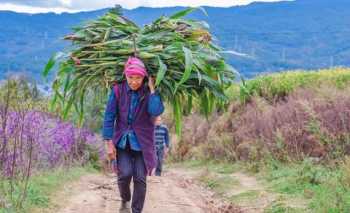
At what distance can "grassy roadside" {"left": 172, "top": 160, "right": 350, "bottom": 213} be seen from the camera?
27.6 feet

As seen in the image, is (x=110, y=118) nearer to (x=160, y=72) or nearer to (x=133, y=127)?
(x=133, y=127)

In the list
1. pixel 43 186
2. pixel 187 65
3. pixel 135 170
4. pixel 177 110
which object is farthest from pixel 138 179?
pixel 43 186

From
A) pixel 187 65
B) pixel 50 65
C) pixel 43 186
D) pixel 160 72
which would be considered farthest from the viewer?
pixel 43 186

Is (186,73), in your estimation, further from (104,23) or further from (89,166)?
(89,166)

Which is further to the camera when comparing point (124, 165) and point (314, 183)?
point (314, 183)

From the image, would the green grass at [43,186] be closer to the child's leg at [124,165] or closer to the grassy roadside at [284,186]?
the child's leg at [124,165]

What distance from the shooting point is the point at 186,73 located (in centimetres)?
687

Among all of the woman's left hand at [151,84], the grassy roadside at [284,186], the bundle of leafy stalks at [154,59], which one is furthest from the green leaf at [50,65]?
the grassy roadside at [284,186]

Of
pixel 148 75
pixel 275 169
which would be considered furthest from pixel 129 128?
pixel 275 169

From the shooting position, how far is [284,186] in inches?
413

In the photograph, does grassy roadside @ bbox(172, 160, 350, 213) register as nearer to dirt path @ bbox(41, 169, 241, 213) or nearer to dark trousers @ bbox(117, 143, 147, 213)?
dirt path @ bbox(41, 169, 241, 213)

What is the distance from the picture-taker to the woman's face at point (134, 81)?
7.14 meters

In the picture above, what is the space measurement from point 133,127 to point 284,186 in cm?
398

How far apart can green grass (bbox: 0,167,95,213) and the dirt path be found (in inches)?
5.3
